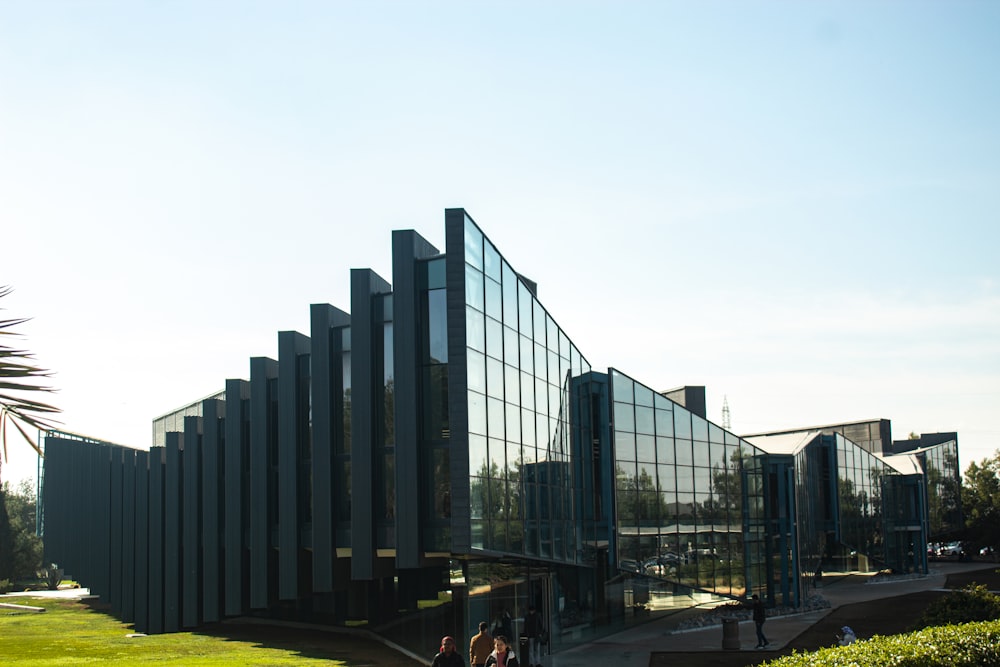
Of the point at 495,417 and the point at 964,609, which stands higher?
the point at 495,417

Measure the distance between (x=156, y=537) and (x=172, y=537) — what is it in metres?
1.95

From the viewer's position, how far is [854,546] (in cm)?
5912

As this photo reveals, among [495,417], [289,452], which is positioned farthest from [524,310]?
[289,452]

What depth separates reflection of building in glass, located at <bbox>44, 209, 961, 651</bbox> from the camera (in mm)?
24297

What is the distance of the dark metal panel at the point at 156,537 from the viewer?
131 feet

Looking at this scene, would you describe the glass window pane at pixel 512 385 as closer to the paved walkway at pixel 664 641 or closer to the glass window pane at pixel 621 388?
the paved walkway at pixel 664 641

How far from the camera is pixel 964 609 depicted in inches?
897

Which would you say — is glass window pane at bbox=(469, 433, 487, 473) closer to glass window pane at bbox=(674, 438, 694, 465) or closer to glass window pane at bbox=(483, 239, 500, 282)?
glass window pane at bbox=(483, 239, 500, 282)

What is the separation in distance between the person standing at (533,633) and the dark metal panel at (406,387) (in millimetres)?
3861

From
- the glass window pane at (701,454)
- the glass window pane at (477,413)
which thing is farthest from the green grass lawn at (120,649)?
the glass window pane at (701,454)

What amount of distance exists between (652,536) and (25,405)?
33.6 m

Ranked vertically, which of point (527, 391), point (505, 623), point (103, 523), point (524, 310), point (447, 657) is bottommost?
point (505, 623)

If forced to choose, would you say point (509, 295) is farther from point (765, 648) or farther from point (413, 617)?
point (765, 648)

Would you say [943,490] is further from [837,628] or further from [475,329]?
[475,329]
